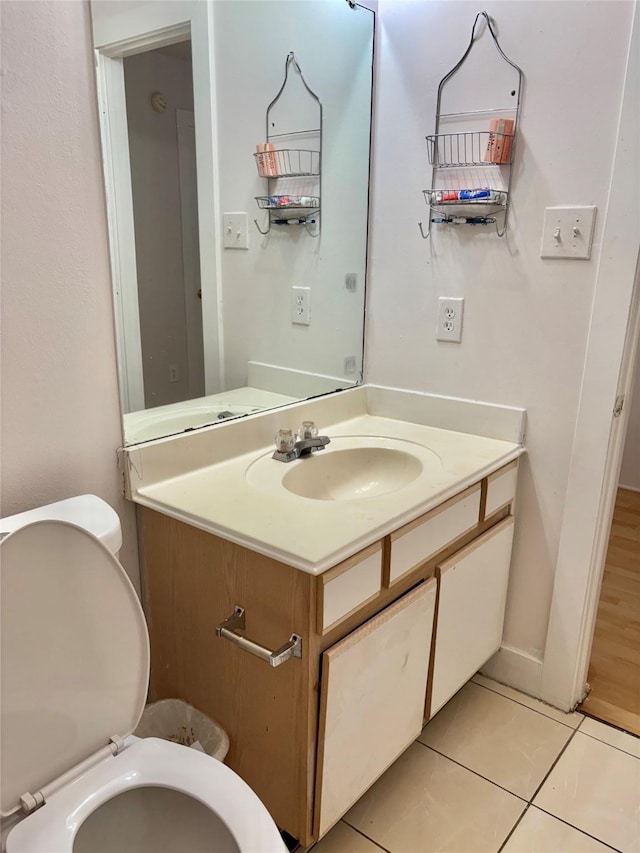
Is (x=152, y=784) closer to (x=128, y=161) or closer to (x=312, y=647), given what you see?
(x=312, y=647)

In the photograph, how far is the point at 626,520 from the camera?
3074 mm

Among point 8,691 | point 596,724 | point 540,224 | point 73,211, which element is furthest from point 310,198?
point 596,724

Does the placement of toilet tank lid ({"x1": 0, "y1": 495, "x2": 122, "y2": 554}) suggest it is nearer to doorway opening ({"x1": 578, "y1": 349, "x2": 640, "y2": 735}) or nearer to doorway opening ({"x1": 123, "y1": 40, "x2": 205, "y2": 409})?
doorway opening ({"x1": 123, "y1": 40, "x2": 205, "y2": 409})

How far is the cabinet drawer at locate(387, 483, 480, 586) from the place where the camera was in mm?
1276

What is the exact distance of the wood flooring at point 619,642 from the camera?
71.0 inches

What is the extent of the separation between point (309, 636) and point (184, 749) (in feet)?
0.99

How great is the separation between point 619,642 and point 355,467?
1218 mm

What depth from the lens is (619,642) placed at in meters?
2.11

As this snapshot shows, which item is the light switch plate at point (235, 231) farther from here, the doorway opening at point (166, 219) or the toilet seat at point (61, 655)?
the toilet seat at point (61, 655)

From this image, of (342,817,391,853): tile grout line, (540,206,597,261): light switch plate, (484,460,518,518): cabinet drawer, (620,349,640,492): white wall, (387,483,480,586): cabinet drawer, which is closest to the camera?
(387,483,480,586): cabinet drawer

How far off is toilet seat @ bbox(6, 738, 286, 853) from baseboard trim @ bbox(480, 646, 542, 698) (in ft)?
3.64

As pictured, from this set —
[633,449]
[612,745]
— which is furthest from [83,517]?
[633,449]

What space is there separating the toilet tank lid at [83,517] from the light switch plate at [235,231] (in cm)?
78

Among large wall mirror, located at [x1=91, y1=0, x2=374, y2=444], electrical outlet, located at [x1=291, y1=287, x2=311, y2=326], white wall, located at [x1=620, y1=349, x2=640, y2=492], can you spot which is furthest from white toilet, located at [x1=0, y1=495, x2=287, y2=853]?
white wall, located at [x1=620, y1=349, x2=640, y2=492]
